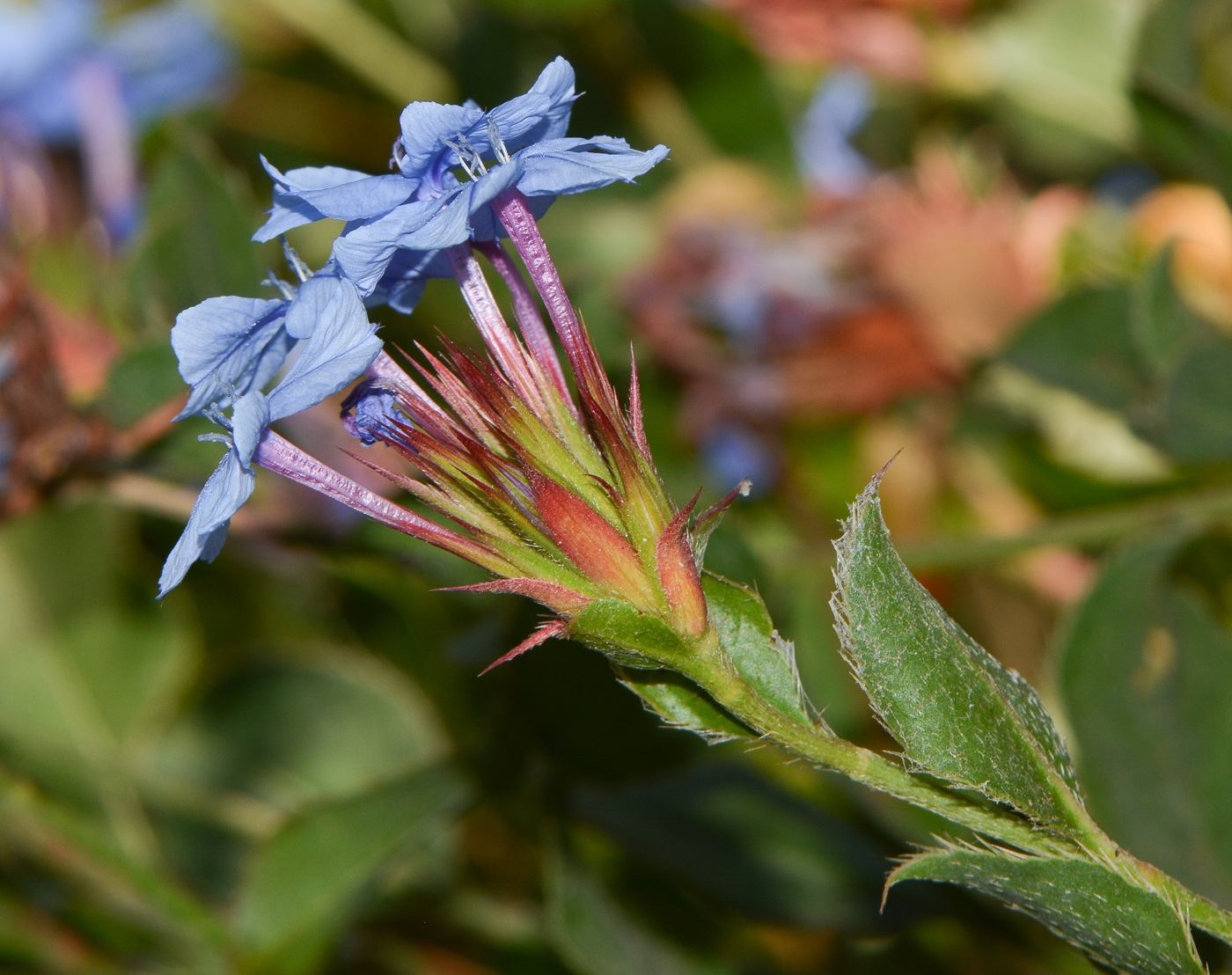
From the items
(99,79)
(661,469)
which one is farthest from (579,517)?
(99,79)

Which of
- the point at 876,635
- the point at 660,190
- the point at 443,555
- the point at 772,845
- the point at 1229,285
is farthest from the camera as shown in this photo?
the point at 660,190

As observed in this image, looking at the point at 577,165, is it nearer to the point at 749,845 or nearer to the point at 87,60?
the point at 749,845

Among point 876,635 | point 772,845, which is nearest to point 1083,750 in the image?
point 772,845

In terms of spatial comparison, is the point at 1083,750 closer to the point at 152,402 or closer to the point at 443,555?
the point at 443,555

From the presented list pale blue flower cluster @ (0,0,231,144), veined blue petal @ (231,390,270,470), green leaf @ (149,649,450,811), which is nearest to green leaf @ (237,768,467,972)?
green leaf @ (149,649,450,811)

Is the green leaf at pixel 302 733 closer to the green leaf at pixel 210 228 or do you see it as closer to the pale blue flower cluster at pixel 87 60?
the green leaf at pixel 210 228

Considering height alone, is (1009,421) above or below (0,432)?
below

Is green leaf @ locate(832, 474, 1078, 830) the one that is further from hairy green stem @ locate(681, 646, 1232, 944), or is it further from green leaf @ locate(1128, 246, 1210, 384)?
green leaf @ locate(1128, 246, 1210, 384)
